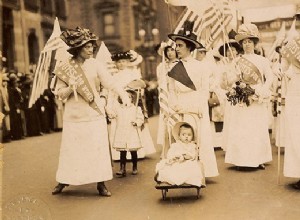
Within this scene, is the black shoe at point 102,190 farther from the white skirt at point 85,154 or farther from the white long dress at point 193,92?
the white long dress at point 193,92

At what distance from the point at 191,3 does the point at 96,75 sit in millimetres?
2274

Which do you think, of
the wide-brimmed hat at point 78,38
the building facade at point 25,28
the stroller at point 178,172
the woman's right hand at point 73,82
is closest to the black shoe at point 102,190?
the stroller at point 178,172

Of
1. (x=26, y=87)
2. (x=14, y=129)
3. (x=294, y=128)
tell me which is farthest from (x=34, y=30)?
(x=294, y=128)

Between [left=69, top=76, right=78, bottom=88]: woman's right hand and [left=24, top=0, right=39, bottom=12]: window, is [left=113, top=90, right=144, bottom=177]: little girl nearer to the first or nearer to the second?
[left=69, top=76, right=78, bottom=88]: woman's right hand

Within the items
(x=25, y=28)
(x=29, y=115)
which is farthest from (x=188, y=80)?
(x=25, y=28)

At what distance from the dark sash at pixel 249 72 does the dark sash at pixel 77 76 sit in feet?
8.48

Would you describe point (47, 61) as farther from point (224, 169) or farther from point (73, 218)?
point (73, 218)

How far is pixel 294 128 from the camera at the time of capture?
696cm

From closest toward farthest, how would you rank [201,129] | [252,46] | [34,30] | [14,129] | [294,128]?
[294,128] → [201,129] → [252,46] → [14,129] → [34,30]

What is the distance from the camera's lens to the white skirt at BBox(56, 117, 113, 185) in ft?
22.9

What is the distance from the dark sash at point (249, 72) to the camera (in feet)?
27.1

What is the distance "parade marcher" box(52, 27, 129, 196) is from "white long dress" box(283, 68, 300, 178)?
2.11 metres

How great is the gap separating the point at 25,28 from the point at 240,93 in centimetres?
1409

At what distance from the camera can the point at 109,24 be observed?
32.6 metres
